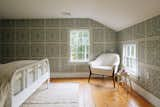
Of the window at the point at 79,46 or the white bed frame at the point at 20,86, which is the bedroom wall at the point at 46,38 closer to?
the window at the point at 79,46

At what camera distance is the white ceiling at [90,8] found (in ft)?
10.2

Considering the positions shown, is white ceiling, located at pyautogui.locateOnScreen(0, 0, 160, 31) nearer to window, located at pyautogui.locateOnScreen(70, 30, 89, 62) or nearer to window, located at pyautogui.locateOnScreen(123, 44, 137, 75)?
window, located at pyautogui.locateOnScreen(123, 44, 137, 75)

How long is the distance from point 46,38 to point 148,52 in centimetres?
378

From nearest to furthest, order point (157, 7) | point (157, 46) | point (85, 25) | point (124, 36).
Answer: point (157, 7), point (157, 46), point (124, 36), point (85, 25)

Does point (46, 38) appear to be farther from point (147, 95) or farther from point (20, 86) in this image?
point (147, 95)

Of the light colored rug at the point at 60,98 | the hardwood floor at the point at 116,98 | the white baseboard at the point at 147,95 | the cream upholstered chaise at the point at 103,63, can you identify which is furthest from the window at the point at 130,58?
the light colored rug at the point at 60,98

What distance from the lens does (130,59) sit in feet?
15.8

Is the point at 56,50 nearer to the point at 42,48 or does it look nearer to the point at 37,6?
the point at 42,48

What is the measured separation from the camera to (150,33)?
337 centimetres

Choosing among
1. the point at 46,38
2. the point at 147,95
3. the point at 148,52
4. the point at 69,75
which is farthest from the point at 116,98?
the point at 46,38

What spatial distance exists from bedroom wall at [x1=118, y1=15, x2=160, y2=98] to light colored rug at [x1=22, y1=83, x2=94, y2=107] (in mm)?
1274

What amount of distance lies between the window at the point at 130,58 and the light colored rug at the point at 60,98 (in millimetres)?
1335

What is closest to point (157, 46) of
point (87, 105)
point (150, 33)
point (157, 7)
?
point (150, 33)

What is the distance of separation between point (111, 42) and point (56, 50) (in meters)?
2.07
